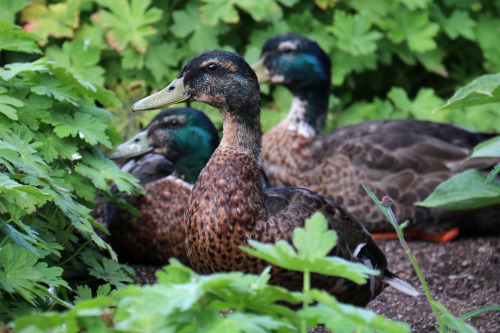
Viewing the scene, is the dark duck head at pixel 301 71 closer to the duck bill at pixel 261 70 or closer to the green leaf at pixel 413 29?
the duck bill at pixel 261 70

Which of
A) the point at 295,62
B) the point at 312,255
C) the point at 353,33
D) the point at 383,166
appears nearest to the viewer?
the point at 312,255

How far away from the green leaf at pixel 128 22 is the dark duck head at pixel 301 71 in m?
0.79

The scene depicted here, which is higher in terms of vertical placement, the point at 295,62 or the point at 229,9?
the point at 229,9

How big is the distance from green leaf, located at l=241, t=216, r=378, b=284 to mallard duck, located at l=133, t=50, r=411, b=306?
3.02ft

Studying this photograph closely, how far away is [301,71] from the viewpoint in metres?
5.07

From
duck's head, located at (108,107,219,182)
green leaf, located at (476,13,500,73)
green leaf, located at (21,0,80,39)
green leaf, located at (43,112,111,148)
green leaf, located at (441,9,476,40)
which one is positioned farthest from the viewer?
green leaf, located at (476,13,500,73)

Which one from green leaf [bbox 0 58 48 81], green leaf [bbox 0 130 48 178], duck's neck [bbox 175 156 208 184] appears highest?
green leaf [bbox 0 58 48 81]

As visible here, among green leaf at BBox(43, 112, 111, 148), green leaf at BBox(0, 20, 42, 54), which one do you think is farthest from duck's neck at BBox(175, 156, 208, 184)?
green leaf at BBox(0, 20, 42, 54)

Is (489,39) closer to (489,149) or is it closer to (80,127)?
(489,149)

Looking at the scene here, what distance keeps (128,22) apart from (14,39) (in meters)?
2.02

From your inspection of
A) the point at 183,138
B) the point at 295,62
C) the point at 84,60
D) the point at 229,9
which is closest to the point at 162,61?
the point at 229,9

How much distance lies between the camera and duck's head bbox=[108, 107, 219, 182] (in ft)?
13.4

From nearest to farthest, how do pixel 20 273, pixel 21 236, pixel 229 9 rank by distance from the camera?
pixel 20 273 → pixel 21 236 → pixel 229 9

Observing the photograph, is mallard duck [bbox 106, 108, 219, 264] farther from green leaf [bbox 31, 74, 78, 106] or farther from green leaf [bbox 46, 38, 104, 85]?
green leaf [bbox 31, 74, 78, 106]
